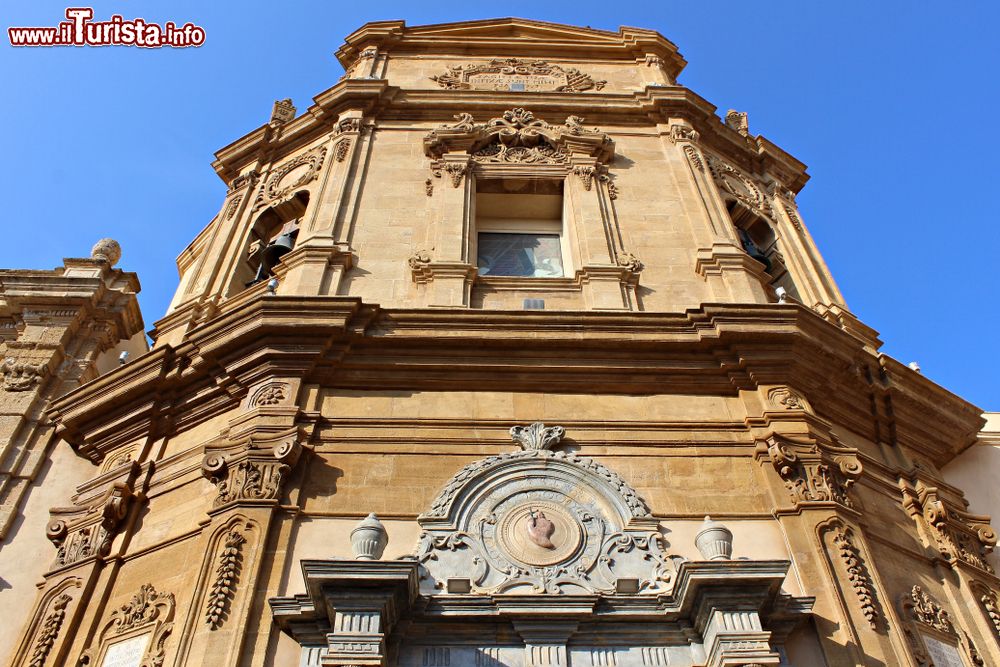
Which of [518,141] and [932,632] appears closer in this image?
[932,632]

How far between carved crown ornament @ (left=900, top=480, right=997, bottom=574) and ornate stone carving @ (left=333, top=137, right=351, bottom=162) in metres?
9.27

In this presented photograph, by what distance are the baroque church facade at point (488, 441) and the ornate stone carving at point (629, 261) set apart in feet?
0.18

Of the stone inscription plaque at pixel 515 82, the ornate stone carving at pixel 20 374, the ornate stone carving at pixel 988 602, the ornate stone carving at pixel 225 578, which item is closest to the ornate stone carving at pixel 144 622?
the ornate stone carving at pixel 225 578

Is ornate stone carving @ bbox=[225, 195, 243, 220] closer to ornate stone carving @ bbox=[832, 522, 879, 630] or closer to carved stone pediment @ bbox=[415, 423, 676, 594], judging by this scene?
carved stone pediment @ bbox=[415, 423, 676, 594]

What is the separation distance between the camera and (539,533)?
8.23m

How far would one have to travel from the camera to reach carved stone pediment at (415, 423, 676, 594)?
7.91 metres

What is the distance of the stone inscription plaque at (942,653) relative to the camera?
836cm

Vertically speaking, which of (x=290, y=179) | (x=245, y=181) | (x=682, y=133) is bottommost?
(x=290, y=179)

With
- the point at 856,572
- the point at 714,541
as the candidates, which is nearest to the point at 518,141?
the point at 714,541

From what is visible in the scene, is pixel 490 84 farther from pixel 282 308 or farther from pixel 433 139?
pixel 282 308

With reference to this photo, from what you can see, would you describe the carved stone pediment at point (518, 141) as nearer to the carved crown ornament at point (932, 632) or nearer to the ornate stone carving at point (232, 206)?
the ornate stone carving at point (232, 206)

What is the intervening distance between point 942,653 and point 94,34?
13.5 m

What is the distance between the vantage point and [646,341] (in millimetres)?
9922

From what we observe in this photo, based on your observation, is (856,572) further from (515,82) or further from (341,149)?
(515,82)
